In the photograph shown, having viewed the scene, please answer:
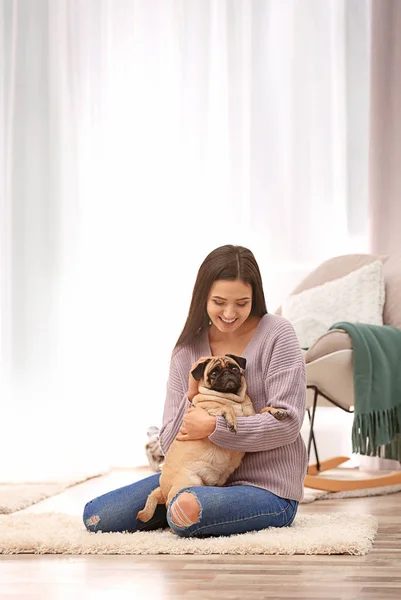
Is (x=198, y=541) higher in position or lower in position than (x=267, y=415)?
lower

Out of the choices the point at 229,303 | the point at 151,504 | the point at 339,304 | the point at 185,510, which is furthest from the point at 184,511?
the point at 339,304

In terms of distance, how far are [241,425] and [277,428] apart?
0.30ft

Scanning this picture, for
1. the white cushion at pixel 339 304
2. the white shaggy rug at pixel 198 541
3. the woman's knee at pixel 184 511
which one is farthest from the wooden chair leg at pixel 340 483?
the woman's knee at pixel 184 511

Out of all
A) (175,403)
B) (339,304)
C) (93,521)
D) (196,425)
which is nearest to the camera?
(196,425)

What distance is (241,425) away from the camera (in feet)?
7.63

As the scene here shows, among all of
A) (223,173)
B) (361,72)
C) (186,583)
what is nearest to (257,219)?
(223,173)

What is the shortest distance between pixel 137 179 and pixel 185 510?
2.82 m

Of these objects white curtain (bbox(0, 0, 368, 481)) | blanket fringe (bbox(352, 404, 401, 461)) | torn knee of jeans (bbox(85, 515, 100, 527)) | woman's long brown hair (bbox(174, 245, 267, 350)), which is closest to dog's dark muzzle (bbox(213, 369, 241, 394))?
woman's long brown hair (bbox(174, 245, 267, 350))

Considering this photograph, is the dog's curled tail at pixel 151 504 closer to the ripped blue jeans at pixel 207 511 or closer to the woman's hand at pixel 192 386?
the ripped blue jeans at pixel 207 511

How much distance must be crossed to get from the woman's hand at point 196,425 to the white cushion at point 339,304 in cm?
166

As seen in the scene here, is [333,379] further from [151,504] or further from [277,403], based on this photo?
[151,504]

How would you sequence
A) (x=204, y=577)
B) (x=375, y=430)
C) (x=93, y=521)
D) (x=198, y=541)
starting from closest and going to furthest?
1. (x=204, y=577)
2. (x=198, y=541)
3. (x=93, y=521)
4. (x=375, y=430)

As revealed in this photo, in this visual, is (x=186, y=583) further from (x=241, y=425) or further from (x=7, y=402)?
(x=7, y=402)

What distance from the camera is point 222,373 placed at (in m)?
2.35
